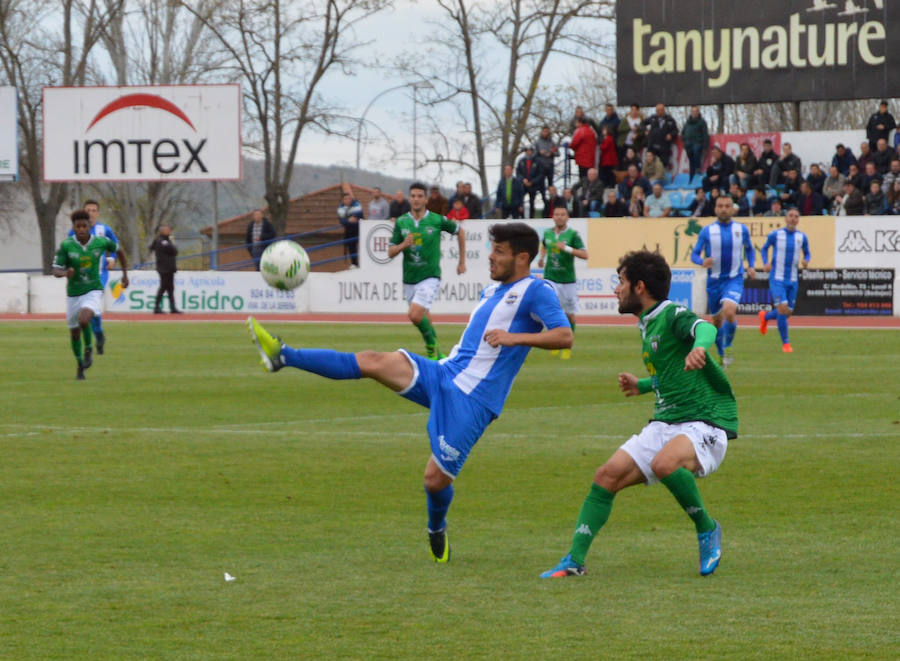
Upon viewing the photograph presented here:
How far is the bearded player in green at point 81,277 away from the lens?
18.7 m

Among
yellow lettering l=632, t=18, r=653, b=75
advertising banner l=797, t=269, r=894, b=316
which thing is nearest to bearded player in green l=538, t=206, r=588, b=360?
advertising banner l=797, t=269, r=894, b=316

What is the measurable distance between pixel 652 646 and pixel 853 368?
14877 millimetres

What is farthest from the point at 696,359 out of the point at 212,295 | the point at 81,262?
the point at 212,295

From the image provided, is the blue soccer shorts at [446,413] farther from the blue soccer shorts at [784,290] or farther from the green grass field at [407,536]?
the blue soccer shorts at [784,290]

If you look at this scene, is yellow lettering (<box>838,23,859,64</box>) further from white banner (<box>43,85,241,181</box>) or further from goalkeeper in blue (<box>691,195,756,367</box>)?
white banner (<box>43,85,241,181</box>)

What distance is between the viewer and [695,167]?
36.3 meters

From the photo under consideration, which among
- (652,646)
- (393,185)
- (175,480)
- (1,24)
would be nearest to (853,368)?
(175,480)

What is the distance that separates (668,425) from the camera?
6762mm

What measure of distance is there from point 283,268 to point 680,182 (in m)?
29.2

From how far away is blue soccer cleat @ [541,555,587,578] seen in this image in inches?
261

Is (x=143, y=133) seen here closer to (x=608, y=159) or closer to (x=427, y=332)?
(x=608, y=159)

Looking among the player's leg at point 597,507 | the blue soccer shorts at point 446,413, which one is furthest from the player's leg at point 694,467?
the blue soccer shorts at point 446,413

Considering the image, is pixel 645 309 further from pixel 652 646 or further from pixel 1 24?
pixel 1 24

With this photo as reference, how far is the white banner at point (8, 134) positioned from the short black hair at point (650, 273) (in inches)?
1646
